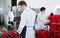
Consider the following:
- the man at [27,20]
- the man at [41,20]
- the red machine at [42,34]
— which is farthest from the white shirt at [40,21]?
the man at [27,20]

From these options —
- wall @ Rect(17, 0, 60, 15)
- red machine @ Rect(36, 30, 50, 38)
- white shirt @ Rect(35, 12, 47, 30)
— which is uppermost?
wall @ Rect(17, 0, 60, 15)

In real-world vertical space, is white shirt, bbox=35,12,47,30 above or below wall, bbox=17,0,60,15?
below

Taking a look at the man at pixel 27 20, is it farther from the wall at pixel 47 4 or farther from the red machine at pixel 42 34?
the wall at pixel 47 4

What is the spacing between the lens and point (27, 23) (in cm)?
436

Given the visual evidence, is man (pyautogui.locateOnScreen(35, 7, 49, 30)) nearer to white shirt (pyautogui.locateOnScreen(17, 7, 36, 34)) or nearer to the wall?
the wall

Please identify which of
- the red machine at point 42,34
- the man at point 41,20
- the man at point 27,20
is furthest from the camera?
the man at point 41,20

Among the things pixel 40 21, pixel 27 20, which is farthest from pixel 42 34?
pixel 27 20

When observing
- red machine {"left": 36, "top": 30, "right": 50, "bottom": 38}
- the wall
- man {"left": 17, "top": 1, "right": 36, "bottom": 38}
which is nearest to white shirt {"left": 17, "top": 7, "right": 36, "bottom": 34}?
man {"left": 17, "top": 1, "right": 36, "bottom": 38}

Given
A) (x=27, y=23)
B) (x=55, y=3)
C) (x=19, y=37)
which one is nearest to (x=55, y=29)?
(x=55, y=3)

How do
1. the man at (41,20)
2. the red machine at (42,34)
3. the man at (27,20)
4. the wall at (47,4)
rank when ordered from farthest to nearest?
the wall at (47,4) < the man at (41,20) < the red machine at (42,34) < the man at (27,20)

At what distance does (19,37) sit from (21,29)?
29 cm

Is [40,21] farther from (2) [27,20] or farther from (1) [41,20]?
(2) [27,20]

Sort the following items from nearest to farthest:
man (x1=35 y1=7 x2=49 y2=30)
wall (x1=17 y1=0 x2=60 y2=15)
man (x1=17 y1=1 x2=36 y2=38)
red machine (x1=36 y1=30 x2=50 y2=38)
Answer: man (x1=17 y1=1 x2=36 y2=38) < red machine (x1=36 y1=30 x2=50 y2=38) < man (x1=35 y1=7 x2=49 y2=30) < wall (x1=17 y1=0 x2=60 y2=15)

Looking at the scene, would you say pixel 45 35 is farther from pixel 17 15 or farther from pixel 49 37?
pixel 17 15
